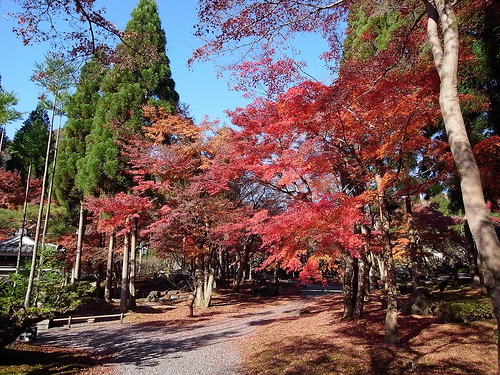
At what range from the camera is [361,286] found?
1073 centimetres

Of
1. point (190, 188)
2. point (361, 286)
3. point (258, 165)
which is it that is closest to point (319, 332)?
point (361, 286)

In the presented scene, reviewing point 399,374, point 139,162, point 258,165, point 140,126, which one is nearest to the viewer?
point 399,374

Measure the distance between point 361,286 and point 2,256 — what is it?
1485cm

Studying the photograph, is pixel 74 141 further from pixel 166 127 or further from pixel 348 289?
pixel 348 289

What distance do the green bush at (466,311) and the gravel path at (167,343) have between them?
5.96m

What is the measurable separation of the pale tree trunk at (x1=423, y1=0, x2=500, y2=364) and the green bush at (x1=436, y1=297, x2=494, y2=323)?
19.5ft

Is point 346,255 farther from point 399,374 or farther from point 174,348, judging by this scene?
point 174,348

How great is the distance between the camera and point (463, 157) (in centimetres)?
387

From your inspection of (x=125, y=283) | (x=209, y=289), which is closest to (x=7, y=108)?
(x=125, y=283)

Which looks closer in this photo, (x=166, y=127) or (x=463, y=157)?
(x=463, y=157)

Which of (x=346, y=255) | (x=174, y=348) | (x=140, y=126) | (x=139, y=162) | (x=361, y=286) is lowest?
(x=174, y=348)

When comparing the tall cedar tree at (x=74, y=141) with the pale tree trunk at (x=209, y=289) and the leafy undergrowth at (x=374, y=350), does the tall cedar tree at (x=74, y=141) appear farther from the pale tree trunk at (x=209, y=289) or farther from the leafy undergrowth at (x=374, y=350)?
the leafy undergrowth at (x=374, y=350)

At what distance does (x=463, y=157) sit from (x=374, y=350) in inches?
205

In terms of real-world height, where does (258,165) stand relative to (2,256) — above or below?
above
